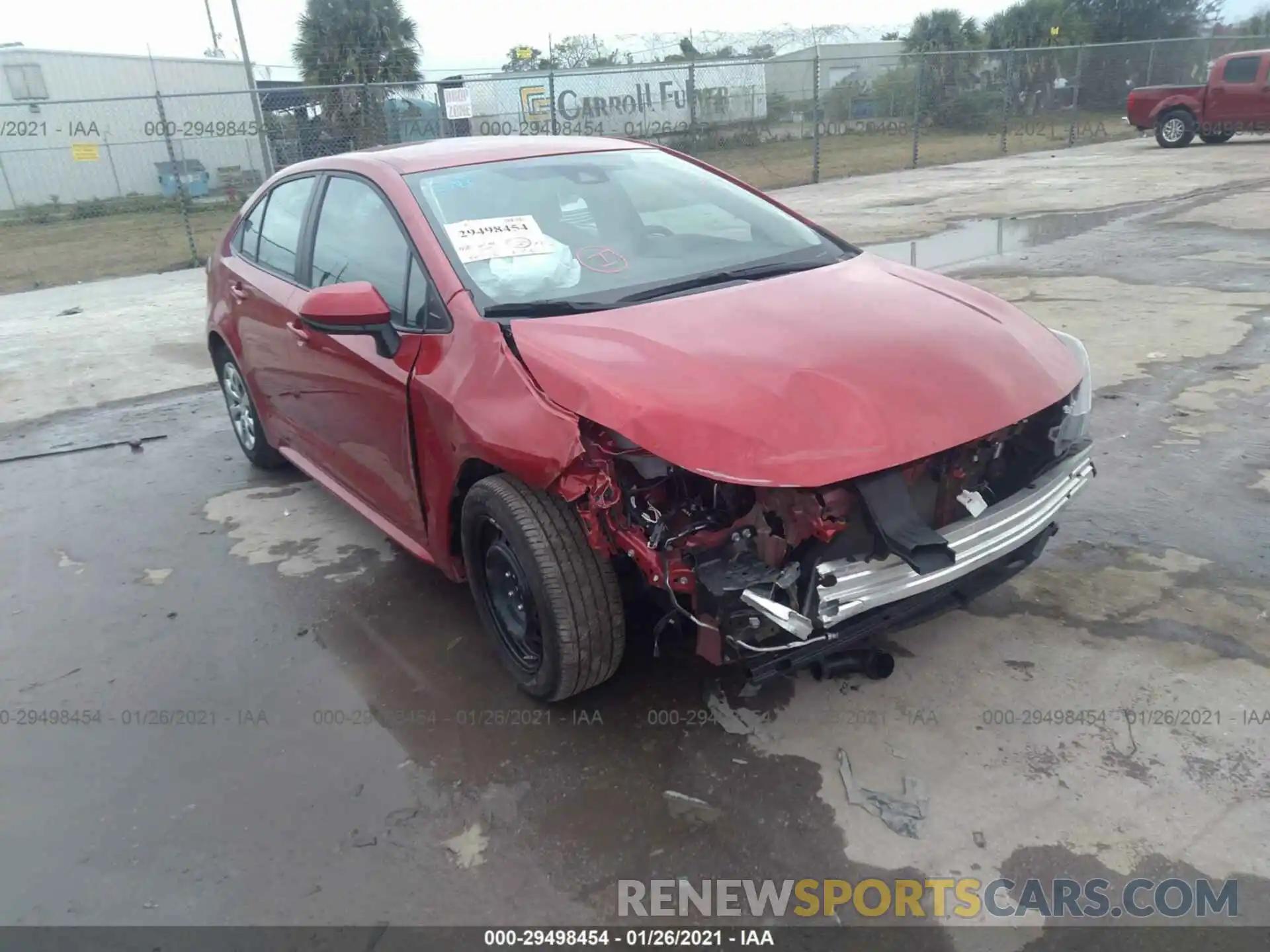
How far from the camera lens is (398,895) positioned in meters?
2.42

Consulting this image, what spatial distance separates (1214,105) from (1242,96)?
55 centimetres

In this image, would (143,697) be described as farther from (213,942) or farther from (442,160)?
(442,160)

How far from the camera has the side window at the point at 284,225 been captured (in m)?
4.20

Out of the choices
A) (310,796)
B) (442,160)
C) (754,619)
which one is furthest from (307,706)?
(442,160)

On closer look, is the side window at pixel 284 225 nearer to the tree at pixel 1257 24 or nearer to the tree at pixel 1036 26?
the tree at pixel 1036 26

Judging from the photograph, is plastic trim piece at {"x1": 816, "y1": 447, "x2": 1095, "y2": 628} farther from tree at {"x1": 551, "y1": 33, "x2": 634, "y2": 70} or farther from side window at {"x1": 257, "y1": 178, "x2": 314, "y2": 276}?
tree at {"x1": 551, "y1": 33, "x2": 634, "y2": 70}

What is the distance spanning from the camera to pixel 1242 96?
17.8 m

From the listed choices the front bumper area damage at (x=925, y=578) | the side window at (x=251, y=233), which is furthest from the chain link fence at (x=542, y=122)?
the front bumper area damage at (x=925, y=578)

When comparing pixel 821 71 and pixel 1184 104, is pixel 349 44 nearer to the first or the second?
pixel 821 71

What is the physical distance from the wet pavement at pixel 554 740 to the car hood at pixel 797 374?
3.09 feet

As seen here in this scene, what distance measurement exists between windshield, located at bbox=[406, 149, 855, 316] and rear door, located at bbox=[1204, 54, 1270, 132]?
1852cm

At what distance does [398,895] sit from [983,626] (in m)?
2.14

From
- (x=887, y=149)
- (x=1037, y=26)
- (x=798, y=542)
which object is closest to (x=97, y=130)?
(x=887, y=149)

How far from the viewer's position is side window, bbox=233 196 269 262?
15.4ft
